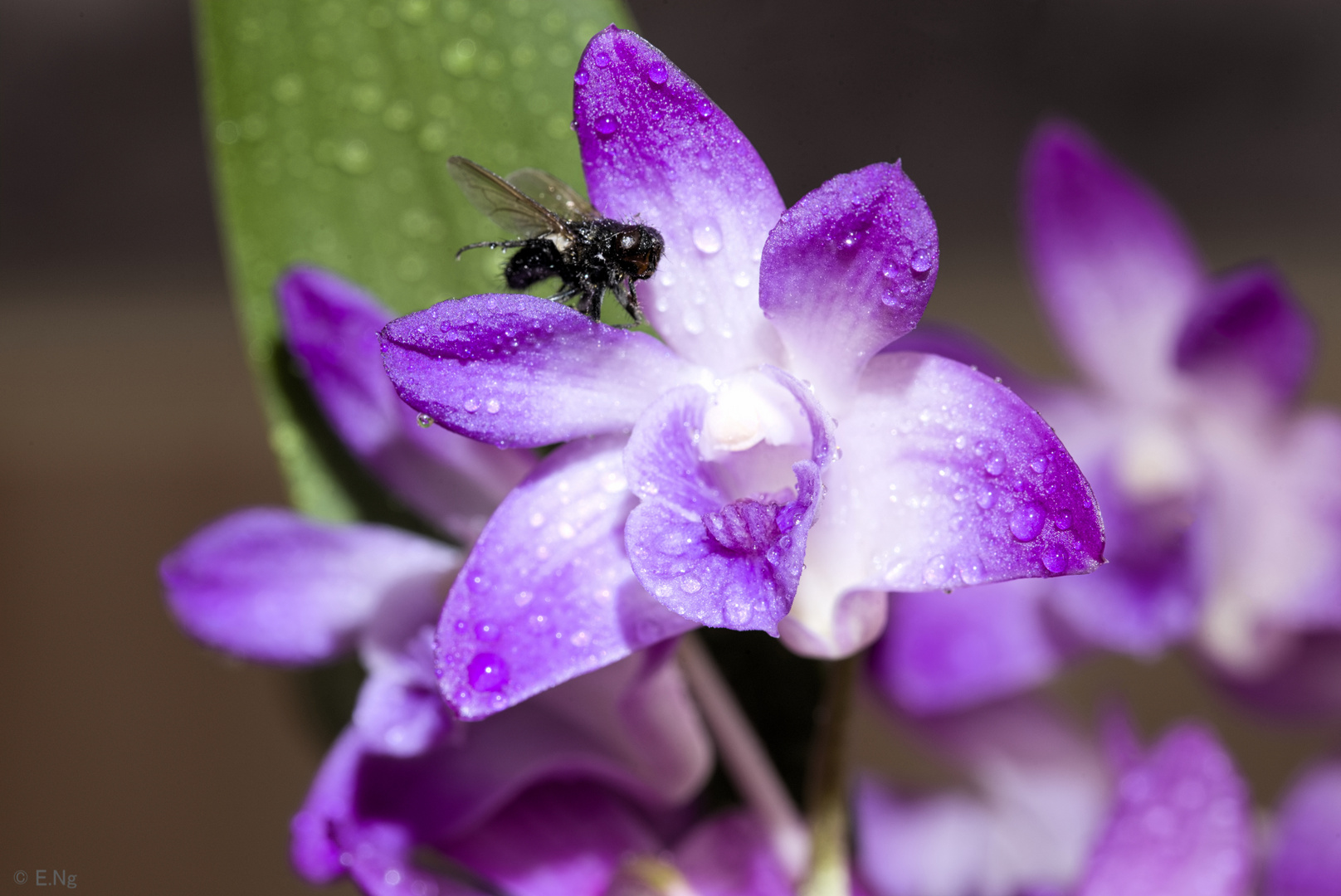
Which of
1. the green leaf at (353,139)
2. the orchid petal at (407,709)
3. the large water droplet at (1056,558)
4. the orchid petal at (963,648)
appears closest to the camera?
the large water droplet at (1056,558)

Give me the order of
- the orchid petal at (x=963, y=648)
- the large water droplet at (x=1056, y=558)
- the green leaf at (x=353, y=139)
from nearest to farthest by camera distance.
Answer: the large water droplet at (x=1056, y=558) < the green leaf at (x=353, y=139) < the orchid petal at (x=963, y=648)

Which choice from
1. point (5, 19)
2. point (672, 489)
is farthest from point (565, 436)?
point (5, 19)

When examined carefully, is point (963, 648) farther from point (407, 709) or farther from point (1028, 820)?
point (407, 709)

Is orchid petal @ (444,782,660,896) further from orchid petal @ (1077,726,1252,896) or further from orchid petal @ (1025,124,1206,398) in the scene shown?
orchid petal @ (1025,124,1206,398)

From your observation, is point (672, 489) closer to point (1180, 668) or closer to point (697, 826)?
point (697, 826)

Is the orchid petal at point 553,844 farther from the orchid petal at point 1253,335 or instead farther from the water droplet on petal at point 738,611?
the orchid petal at point 1253,335

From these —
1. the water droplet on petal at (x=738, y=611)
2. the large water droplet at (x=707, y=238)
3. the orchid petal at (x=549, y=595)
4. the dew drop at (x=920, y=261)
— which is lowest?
the orchid petal at (x=549, y=595)

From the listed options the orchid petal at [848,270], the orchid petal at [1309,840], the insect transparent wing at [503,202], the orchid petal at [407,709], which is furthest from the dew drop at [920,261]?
the orchid petal at [1309,840]
